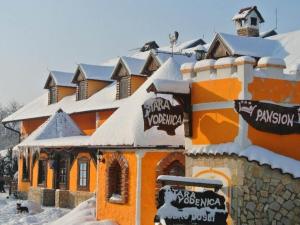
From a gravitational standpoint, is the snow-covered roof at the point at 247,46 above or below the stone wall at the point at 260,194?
above

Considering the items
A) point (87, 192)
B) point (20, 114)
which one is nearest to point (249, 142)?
point (87, 192)

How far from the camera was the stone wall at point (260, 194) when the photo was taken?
37.4 feet

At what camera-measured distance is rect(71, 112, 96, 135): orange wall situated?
2595cm

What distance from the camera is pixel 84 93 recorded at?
2772 cm

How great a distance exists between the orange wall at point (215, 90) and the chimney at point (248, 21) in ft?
49.5

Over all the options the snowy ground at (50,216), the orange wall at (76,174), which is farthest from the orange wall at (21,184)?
the orange wall at (76,174)

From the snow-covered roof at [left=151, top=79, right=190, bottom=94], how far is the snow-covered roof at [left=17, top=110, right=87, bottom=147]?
404 inches

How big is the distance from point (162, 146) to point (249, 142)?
3.65 metres

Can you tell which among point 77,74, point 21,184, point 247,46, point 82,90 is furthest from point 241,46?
point 21,184

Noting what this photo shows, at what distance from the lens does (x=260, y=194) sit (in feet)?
37.8

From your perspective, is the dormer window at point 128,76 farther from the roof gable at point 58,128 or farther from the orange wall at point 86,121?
the roof gable at point 58,128

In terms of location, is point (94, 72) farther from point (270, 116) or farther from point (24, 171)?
point (270, 116)

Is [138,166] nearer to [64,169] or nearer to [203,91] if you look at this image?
[203,91]

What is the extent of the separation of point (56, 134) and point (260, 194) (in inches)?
561
